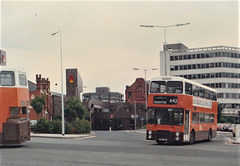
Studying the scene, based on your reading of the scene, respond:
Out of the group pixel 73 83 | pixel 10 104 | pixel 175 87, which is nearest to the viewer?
pixel 10 104

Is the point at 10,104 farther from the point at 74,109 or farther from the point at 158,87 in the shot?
the point at 74,109

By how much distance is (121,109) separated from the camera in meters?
114

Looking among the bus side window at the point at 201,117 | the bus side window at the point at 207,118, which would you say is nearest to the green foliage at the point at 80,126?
the bus side window at the point at 207,118

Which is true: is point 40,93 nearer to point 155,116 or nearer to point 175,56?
point 175,56

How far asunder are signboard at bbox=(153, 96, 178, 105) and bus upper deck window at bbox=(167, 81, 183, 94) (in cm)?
45

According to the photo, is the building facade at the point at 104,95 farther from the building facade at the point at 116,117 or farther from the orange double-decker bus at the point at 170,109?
the orange double-decker bus at the point at 170,109

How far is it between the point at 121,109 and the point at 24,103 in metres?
92.3

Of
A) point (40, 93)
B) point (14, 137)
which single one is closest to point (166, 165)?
point (14, 137)

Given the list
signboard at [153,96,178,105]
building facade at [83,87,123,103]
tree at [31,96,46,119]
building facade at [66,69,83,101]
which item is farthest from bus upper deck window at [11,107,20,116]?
building facade at [83,87,123,103]

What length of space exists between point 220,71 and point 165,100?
264ft

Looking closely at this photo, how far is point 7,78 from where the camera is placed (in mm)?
21562

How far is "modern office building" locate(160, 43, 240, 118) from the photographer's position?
103 meters

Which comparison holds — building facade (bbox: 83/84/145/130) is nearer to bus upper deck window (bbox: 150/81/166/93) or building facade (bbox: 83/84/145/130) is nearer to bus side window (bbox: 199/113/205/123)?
bus side window (bbox: 199/113/205/123)

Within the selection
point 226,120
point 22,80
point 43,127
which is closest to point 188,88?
point 22,80
